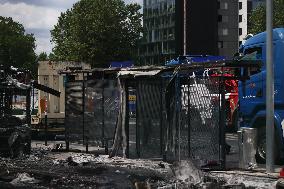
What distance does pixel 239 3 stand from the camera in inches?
3952

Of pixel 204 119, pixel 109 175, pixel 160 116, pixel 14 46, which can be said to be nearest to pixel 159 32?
pixel 14 46

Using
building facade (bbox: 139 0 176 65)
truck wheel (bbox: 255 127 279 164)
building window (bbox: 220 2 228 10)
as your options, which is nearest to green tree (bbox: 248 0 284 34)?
building facade (bbox: 139 0 176 65)

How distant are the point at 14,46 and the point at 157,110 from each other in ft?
264

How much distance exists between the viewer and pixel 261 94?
13.9 metres

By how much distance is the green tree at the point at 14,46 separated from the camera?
90.1 m

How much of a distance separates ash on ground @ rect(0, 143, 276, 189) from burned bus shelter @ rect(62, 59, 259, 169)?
616 millimetres

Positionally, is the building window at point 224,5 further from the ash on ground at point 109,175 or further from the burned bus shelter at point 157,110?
the ash on ground at point 109,175

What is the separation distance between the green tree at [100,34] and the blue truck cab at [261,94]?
122 ft

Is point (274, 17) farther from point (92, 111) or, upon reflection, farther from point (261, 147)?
point (261, 147)

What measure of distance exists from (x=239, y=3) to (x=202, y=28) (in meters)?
20.0

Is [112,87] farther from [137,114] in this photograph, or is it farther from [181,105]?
[181,105]

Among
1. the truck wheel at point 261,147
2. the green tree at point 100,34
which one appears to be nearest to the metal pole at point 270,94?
the truck wheel at point 261,147

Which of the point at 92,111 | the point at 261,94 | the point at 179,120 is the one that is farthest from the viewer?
the point at 92,111

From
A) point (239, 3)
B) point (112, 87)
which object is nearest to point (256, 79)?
point (112, 87)
